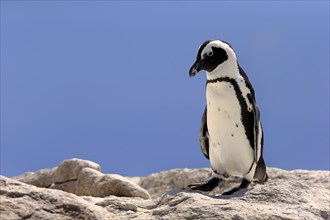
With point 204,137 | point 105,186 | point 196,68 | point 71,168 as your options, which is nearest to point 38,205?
point 196,68

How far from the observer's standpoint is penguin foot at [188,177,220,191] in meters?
4.85

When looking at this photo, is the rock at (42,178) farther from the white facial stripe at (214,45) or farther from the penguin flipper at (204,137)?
the white facial stripe at (214,45)

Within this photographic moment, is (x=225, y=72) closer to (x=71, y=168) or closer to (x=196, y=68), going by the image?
(x=196, y=68)

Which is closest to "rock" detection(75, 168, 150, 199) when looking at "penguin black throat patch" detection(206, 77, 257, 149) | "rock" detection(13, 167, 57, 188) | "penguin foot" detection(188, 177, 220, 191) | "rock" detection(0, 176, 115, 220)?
"rock" detection(13, 167, 57, 188)

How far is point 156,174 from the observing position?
35.2 feet

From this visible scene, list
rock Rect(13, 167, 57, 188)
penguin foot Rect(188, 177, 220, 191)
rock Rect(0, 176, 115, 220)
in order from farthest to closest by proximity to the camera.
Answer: rock Rect(13, 167, 57, 188), penguin foot Rect(188, 177, 220, 191), rock Rect(0, 176, 115, 220)

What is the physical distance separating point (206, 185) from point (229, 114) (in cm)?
71

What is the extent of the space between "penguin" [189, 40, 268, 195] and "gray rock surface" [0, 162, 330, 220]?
19.1 inches

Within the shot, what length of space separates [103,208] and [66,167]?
487cm

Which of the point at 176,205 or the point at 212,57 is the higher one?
the point at 212,57

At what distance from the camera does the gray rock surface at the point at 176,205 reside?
327 centimetres

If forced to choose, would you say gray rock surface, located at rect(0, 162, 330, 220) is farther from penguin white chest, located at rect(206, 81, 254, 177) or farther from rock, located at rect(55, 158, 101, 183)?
rock, located at rect(55, 158, 101, 183)

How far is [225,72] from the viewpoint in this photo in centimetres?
491

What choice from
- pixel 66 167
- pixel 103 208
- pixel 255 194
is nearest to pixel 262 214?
pixel 255 194
